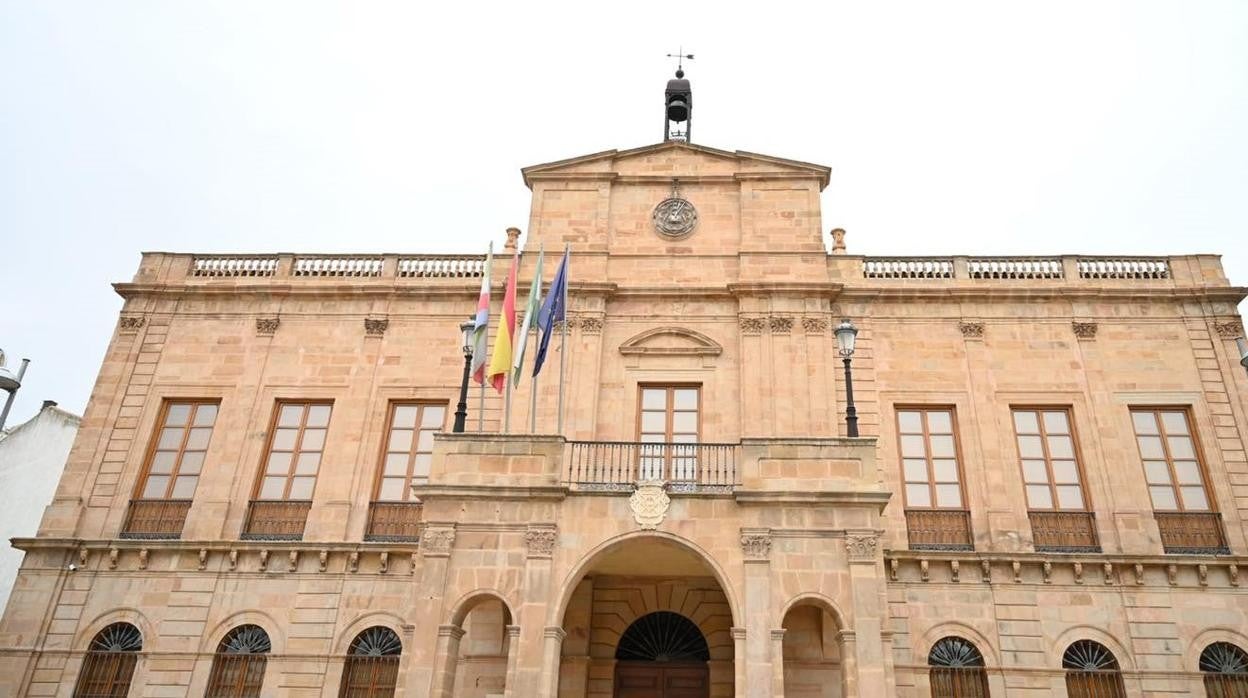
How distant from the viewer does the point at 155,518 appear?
1528 cm

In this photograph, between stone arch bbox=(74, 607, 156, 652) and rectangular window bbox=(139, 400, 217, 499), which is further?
rectangular window bbox=(139, 400, 217, 499)

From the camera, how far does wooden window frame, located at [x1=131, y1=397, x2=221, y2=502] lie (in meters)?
15.6

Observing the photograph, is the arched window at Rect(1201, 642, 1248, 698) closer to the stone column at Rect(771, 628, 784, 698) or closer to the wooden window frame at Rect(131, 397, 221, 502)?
the stone column at Rect(771, 628, 784, 698)

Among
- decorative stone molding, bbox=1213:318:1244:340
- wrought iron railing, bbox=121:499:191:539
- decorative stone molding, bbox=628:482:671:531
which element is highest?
decorative stone molding, bbox=1213:318:1244:340

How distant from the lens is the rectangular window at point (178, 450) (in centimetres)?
1562

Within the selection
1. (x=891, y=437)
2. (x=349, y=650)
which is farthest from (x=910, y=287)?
(x=349, y=650)

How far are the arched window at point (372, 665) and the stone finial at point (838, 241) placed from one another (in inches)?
440

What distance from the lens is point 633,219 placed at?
1745cm

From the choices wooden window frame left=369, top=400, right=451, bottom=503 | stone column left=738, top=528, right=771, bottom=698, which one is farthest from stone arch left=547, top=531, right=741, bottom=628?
wooden window frame left=369, top=400, right=451, bottom=503

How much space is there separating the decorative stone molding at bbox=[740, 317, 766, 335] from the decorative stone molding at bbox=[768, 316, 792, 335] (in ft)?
0.50

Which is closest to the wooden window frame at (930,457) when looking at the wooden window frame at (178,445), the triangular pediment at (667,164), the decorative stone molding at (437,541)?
the triangular pediment at (667,164)

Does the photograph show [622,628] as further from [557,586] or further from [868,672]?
[868,672]

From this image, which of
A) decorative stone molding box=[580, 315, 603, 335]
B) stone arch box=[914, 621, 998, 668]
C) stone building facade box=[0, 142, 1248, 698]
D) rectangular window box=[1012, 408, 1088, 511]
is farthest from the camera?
decorative stone molding box=[580, 315, 603, 335]

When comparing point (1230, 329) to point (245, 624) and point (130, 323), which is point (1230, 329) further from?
point (130, 323)
